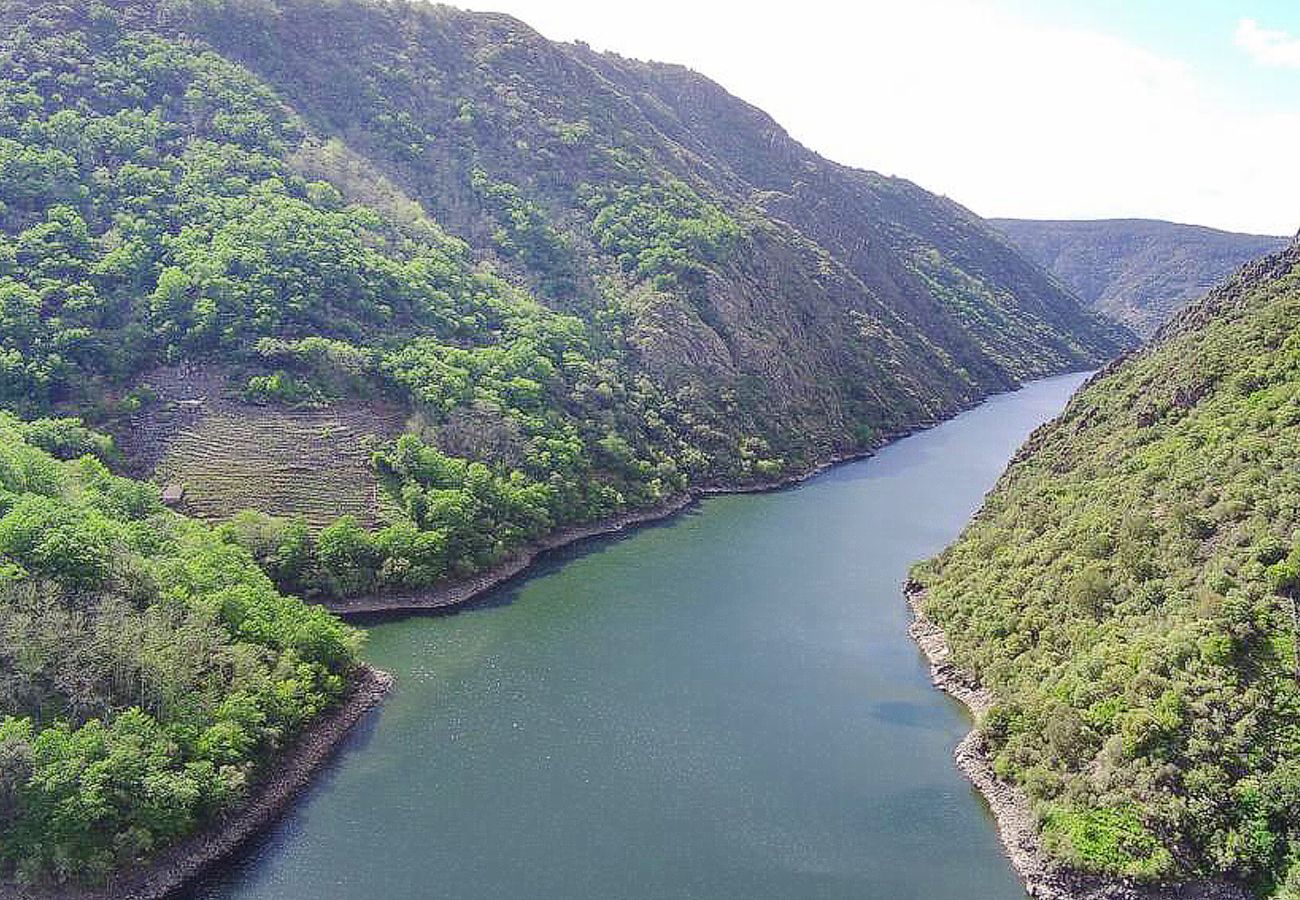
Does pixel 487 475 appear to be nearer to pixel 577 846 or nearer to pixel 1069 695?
pixel 577 846

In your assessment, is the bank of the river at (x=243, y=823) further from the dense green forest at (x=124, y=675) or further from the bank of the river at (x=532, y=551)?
the bank of the river at (x=532, y=551)

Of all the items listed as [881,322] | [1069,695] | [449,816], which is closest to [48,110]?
[449,816]

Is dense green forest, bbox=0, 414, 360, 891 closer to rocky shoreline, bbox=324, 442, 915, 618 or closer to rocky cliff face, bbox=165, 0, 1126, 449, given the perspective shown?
rocky shoreline, bbox=324, 442, 915, 618

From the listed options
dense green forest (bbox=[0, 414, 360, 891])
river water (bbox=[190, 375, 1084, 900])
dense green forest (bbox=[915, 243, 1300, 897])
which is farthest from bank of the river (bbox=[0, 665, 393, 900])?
dense green forest (bbox=[915, 243, 1300, 897])

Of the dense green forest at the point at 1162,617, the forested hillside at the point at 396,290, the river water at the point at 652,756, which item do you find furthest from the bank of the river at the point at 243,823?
the dense green forest at the point at 1162,617

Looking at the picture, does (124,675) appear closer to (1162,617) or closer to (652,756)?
(652,756)
